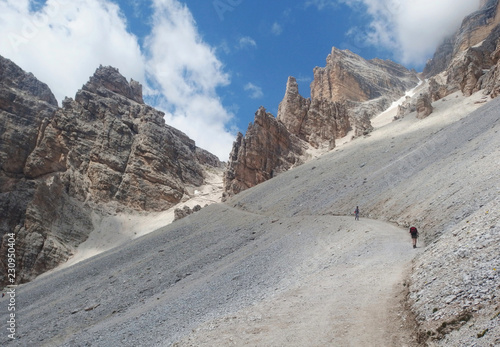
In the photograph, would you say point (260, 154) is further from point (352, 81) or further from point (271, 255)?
point (352, 81)

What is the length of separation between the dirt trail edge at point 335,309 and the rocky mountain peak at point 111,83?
87.6 meters

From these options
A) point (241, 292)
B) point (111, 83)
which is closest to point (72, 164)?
point (111, 83)

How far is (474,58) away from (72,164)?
77187mm

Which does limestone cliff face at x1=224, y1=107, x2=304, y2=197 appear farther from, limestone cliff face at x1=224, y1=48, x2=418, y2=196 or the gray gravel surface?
the gray gravel surface

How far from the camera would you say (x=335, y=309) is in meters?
9.20

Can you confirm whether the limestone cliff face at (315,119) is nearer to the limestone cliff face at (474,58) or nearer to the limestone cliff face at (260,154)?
the limestone cliff face at (260,154)

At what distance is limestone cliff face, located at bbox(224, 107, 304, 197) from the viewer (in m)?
64.0

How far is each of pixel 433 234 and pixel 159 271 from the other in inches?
657

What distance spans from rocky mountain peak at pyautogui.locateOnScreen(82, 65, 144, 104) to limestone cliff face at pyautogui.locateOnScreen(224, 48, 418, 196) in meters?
43.5

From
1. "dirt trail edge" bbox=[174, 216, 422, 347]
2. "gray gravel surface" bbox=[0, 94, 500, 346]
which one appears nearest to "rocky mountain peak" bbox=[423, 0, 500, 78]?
"gray gravel surface" bbox=[0, 94, 500, 346]

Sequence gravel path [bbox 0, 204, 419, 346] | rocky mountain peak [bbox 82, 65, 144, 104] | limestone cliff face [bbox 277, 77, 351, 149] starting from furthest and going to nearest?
1. rocky mountain peak [bbox 82, 65, 144, 104]
2. limestone cliff face [bbox 277, 77, 351, 149]
3. gravel path [bbox 0, 204, 419, 346]

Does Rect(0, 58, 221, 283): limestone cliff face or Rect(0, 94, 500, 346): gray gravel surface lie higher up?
Rect(0, 58, 221, 283): limestone cliff face

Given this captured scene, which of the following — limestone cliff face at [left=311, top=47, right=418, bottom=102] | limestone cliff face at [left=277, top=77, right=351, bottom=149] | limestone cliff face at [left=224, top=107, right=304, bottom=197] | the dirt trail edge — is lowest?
the dirt trail edge

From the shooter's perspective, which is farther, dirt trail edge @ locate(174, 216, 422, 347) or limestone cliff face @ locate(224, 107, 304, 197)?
limestone cliff face @ locate(224, 107, 304, 197)
